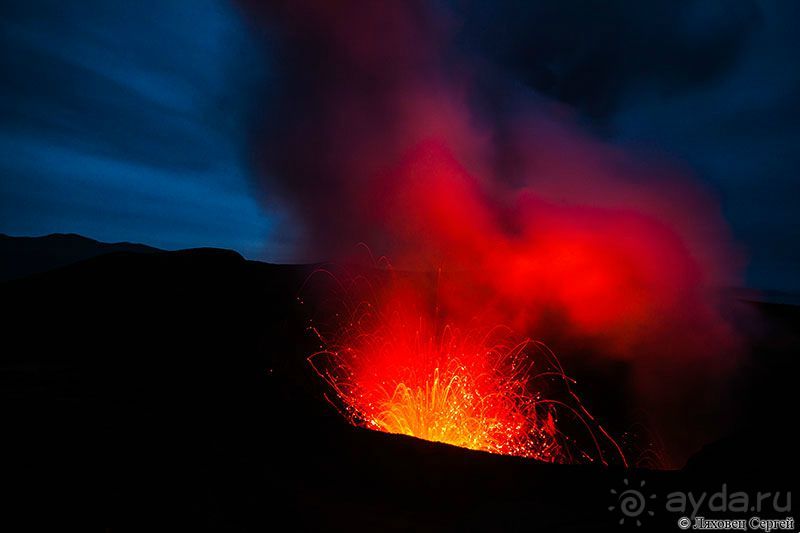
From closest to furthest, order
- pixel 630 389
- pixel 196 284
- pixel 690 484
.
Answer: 1. pixel 690 484
2. pixel 630 389
3. pixel 196 284

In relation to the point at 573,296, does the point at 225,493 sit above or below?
below

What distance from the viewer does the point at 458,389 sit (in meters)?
9.77

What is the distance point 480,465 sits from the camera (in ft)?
15.2

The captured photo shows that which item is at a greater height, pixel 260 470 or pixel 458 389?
pixel 458 389

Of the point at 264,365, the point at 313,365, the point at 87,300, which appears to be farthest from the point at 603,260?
the point at 87,300

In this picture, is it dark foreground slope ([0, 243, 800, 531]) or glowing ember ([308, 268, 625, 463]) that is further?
glowing ember ([308, 268, 625, 463])

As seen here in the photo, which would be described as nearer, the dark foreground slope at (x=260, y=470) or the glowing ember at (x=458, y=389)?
the dark foreground slope at (x=260, y=470)

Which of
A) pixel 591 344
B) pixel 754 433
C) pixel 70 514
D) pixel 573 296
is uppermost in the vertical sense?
pixel 573 296

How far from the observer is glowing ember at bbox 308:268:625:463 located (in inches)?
355

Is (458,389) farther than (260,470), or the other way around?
(458,389)

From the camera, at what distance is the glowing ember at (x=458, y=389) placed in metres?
9.02

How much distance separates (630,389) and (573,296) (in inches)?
138

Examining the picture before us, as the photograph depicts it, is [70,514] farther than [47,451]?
No

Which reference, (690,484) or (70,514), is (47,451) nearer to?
(70,514)
